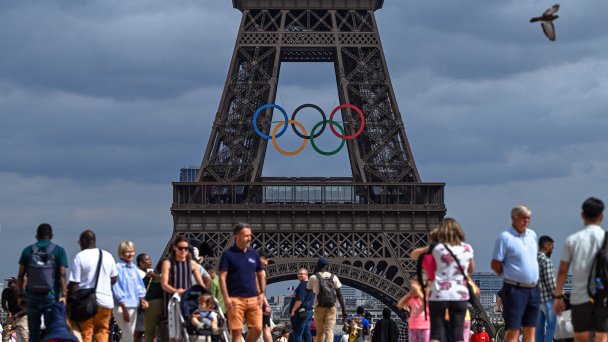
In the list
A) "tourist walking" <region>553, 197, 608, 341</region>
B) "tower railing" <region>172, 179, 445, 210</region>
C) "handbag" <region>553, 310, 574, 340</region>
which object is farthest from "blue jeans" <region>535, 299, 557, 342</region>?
"tower railing" <region>172, 179, 445, 210</region>

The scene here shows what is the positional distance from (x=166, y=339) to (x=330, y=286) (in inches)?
179

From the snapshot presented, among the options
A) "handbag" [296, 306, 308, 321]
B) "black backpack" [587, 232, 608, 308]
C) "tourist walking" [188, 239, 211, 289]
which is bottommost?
"handbag" [296, 306, 308, 321]

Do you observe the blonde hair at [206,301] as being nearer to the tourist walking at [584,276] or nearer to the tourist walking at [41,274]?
the tourist walking at [41,274]

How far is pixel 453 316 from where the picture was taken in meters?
17.0

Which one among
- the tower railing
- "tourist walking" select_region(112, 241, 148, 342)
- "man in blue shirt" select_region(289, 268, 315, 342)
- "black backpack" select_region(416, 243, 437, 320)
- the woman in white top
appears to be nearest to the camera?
the woman in white top

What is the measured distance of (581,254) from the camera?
1603cm

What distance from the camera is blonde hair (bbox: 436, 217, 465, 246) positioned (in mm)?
16938

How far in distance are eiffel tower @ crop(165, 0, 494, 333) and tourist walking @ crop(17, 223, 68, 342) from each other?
4846 cm

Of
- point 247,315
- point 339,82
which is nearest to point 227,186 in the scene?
point 339,82

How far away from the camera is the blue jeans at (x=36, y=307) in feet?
62.5

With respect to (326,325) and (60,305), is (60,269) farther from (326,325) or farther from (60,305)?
(326,325)

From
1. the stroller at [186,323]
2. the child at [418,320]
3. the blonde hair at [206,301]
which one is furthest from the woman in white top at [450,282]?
the blonde hair at [206,301]

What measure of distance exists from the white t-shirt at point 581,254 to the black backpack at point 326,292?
8715 millimetres

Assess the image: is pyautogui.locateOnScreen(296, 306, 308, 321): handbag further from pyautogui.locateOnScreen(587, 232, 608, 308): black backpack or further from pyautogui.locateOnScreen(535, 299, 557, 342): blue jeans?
pyautogui.locateOnScreen(587, 232, 608, 308): black backpack
